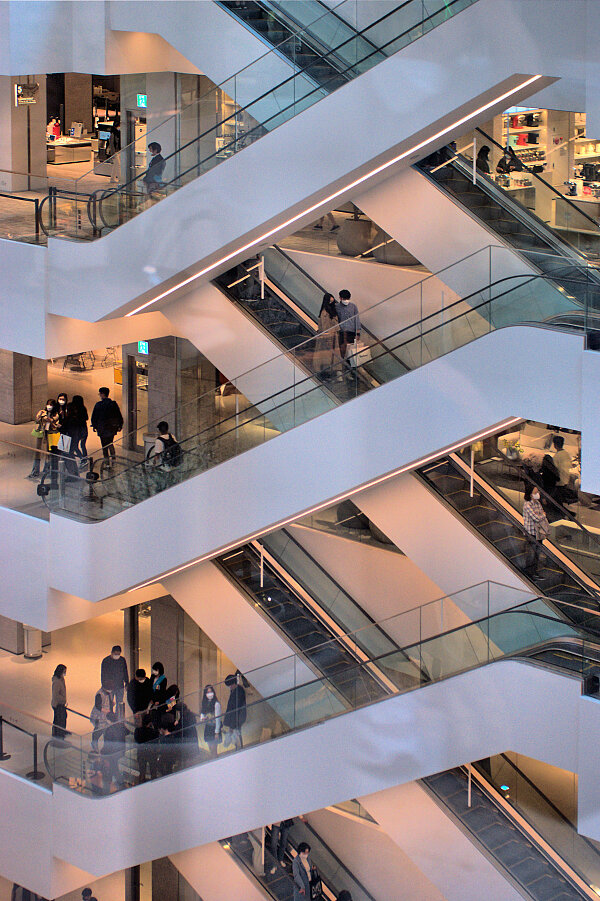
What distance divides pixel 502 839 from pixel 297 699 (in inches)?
90.2

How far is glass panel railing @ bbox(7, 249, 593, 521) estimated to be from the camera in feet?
36.3

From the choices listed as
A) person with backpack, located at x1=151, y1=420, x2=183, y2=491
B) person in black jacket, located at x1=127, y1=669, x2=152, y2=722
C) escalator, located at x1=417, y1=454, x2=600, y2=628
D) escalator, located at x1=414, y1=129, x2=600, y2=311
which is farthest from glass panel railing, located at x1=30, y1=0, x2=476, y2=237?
person in black jacket, located at x1=127, y1=669, x2=152, y2=722

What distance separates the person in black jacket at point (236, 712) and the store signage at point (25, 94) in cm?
879

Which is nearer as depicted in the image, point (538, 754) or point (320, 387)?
point (538, 754)

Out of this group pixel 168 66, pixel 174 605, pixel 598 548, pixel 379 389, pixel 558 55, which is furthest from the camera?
pixel 174 605

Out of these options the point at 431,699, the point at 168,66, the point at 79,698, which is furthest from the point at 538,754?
the point at 168,66

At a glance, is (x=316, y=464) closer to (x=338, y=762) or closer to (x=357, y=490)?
(x=357, y=490)

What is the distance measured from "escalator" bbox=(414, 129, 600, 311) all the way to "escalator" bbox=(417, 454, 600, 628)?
2.28 m

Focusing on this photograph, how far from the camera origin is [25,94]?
17844mm

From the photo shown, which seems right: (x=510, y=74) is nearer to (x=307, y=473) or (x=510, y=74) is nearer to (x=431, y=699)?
(x=307, y=473)

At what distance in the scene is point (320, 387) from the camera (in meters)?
12.4

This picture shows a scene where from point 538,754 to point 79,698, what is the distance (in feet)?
24.5

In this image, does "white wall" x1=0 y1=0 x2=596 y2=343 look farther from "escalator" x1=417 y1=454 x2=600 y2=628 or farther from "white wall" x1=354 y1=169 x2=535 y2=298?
"escalator" x1=417 y1=454 x2=600 y2=628

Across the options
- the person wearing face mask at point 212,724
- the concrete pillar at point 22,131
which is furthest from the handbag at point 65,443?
the concrete pillar at point 22,131
